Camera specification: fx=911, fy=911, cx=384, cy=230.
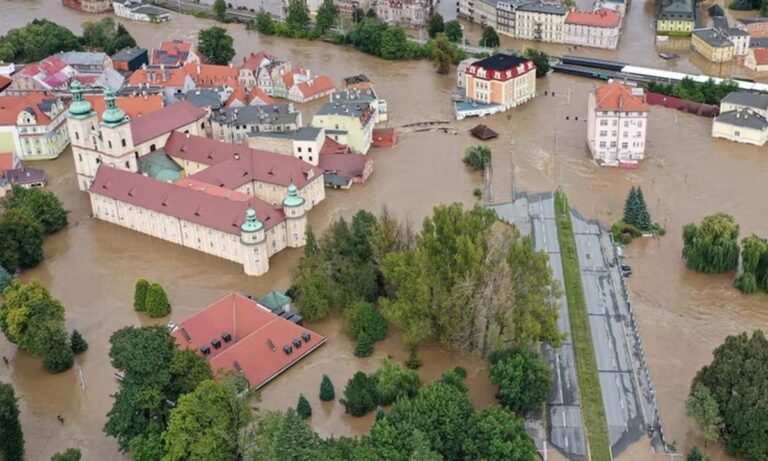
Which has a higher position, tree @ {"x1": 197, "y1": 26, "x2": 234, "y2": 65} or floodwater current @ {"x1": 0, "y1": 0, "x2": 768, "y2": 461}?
tree @ {"x1": 197, "y1": 26, "x2": 234, "y2": 65}

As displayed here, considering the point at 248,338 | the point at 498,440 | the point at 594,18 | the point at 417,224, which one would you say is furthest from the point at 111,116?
the point at 594,18

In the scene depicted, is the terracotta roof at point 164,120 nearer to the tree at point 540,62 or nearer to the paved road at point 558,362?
the paved road at point 558,362

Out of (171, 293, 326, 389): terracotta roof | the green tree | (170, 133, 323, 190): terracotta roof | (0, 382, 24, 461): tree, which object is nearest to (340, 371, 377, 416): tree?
the green tree

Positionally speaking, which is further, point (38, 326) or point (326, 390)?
point (38, 326)

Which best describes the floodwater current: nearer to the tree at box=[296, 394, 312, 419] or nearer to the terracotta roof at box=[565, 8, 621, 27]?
the tree at box=[296, 394, 312, 419]

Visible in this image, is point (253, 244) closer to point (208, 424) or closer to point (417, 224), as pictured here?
point (417, 224)

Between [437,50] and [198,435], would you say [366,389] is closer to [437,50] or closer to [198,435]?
[198,435]

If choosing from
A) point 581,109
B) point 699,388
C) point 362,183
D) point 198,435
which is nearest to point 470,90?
point 581,109
